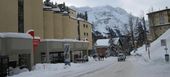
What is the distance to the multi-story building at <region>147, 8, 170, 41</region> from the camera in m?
94.3

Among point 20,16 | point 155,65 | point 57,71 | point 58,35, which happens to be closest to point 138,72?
point 155,65

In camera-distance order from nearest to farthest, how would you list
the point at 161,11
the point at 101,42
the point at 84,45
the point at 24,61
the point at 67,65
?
the point at 24,61, the point at 67,65, the point at 84,45, the point at 161,11, the point at 101,42

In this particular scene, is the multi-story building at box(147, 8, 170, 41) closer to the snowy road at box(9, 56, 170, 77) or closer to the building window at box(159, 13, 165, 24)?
the building window at box(159, 13, 165, 24)

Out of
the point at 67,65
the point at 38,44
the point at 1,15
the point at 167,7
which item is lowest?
the point at 67,65

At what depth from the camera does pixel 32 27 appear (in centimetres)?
5300

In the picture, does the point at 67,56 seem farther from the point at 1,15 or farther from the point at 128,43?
the point at 128,43

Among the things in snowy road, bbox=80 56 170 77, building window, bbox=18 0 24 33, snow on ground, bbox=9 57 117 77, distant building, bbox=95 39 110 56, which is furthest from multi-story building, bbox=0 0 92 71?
distant building, bbox=95 39 110 56

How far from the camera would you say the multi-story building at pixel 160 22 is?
94.3 metres

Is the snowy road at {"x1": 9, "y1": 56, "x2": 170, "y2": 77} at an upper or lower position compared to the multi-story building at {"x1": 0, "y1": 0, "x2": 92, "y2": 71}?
lower

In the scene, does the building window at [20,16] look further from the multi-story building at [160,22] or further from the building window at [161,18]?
the building window at [161,18]

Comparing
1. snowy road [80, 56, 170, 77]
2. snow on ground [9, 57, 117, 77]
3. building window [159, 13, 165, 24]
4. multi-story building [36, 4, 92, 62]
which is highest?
building window [159, 13, 165, 24]

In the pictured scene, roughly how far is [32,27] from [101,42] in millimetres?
98858

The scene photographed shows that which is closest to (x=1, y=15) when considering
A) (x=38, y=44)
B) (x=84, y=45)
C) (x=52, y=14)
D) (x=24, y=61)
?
(x=24, y=61)

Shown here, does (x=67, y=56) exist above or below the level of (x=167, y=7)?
below
